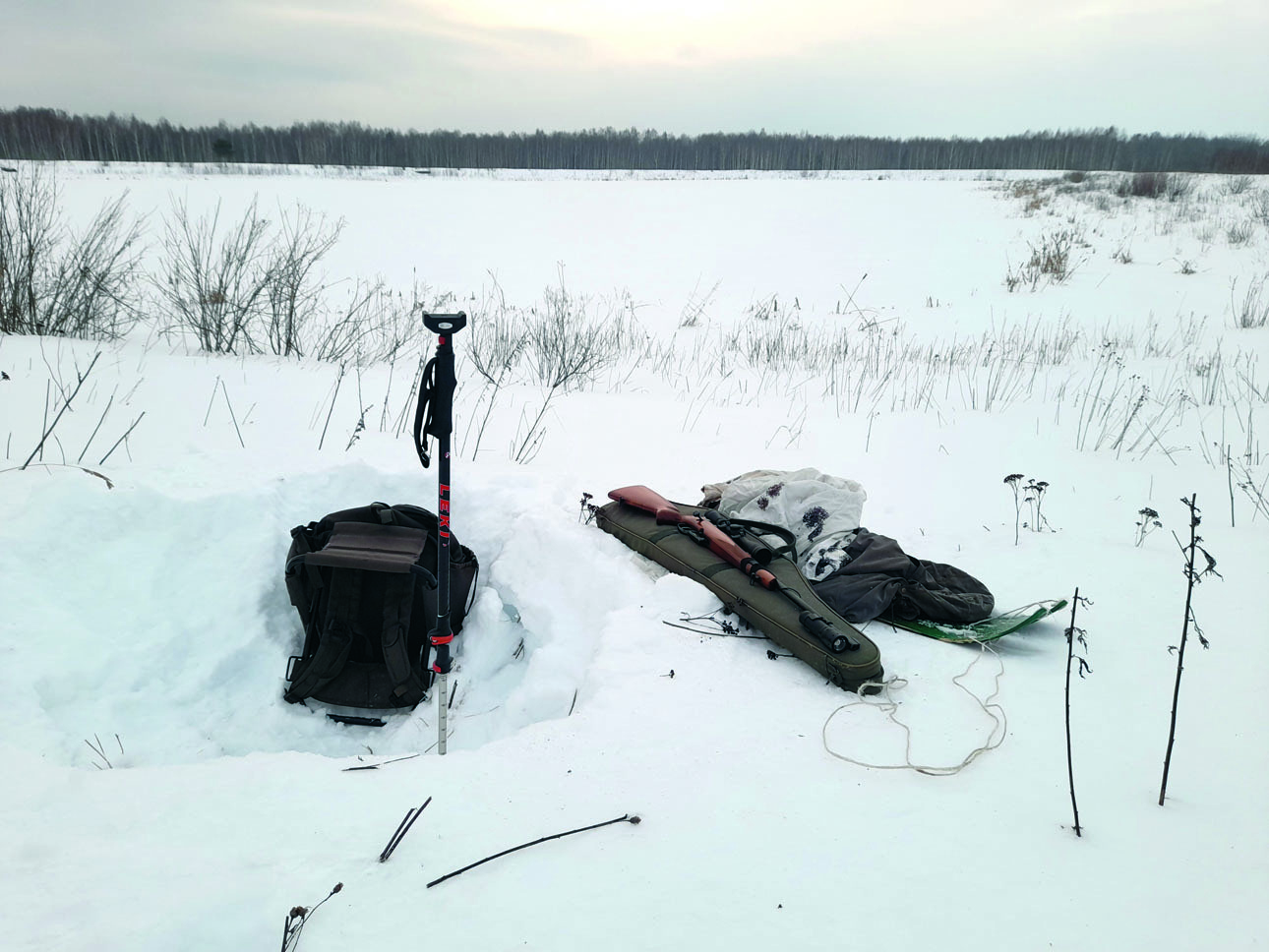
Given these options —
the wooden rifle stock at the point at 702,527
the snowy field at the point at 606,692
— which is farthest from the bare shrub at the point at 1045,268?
the wooden rifle stock at the point at 702,527

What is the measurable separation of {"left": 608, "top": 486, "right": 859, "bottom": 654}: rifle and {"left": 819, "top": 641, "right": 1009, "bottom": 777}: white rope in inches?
7.0

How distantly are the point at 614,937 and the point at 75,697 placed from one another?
6.54 feet

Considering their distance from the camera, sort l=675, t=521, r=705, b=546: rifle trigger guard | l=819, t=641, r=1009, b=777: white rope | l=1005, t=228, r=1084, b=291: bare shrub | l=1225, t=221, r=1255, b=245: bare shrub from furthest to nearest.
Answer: l=1225, t=221, r=1255, b=245: bare shrub < l=1005, t=228, r=1084, b=291: bare shrub < l=675, t=521, r=705, b=546: rifle trigger guard < l=819, t=641, r=1009, b=777: white rope

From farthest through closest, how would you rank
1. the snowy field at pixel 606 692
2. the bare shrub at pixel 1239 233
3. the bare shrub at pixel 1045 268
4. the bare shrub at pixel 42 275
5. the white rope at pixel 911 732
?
the bare shrub at pixel 1239 233 → the bare shrub at pixel 1045 268 → the bare shrub at pixel 42 275 → the white rope at pixel 911 732 → the snowy field at pixel 606 692

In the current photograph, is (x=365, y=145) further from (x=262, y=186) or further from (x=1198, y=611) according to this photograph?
(x=1198, y=611)

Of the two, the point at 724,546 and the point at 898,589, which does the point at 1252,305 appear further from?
the point at 724,546

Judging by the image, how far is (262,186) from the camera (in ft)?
64.0

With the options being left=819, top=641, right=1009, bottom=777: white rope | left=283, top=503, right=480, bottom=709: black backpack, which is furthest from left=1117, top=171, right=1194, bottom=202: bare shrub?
left=283, top=503, right=480, bottom=709: black backpack

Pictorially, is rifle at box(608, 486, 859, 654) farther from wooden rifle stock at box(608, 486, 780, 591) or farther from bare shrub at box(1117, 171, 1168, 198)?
bare shrub at box(1117, 171, 1168, 198)

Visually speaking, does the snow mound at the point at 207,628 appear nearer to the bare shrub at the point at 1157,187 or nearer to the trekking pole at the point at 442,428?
the trekking pole at the point at 442,428

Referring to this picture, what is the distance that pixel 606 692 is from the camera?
224cm

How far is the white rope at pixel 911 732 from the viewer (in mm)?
1922

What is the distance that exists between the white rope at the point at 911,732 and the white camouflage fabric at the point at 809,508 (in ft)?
2.29

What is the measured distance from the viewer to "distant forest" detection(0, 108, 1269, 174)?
117ft
